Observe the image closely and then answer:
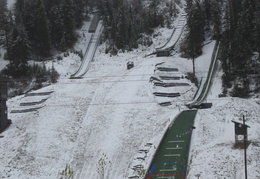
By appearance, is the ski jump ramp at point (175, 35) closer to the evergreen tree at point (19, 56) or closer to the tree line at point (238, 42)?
the tree line at point (238, 42)

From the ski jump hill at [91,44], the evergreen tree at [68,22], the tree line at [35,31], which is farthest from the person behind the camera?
the evergreen tree at [68,22]

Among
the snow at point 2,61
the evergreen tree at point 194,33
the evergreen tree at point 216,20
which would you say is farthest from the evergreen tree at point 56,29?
the evergreen tree at point 216,20

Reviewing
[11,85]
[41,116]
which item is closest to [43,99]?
[41,116]

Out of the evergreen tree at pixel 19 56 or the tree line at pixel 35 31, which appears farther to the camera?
the tree line at pixel 35 31

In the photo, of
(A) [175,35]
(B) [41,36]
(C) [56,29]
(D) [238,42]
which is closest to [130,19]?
(A) [175,35]

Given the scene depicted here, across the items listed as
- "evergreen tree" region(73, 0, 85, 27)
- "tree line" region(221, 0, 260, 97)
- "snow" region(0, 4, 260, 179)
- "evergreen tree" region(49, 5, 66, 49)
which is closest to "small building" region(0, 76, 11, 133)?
"snow" region(0, 4, 260, 179)

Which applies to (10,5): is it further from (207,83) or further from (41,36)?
(207,83)

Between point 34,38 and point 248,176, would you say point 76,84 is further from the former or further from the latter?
point 248,176
